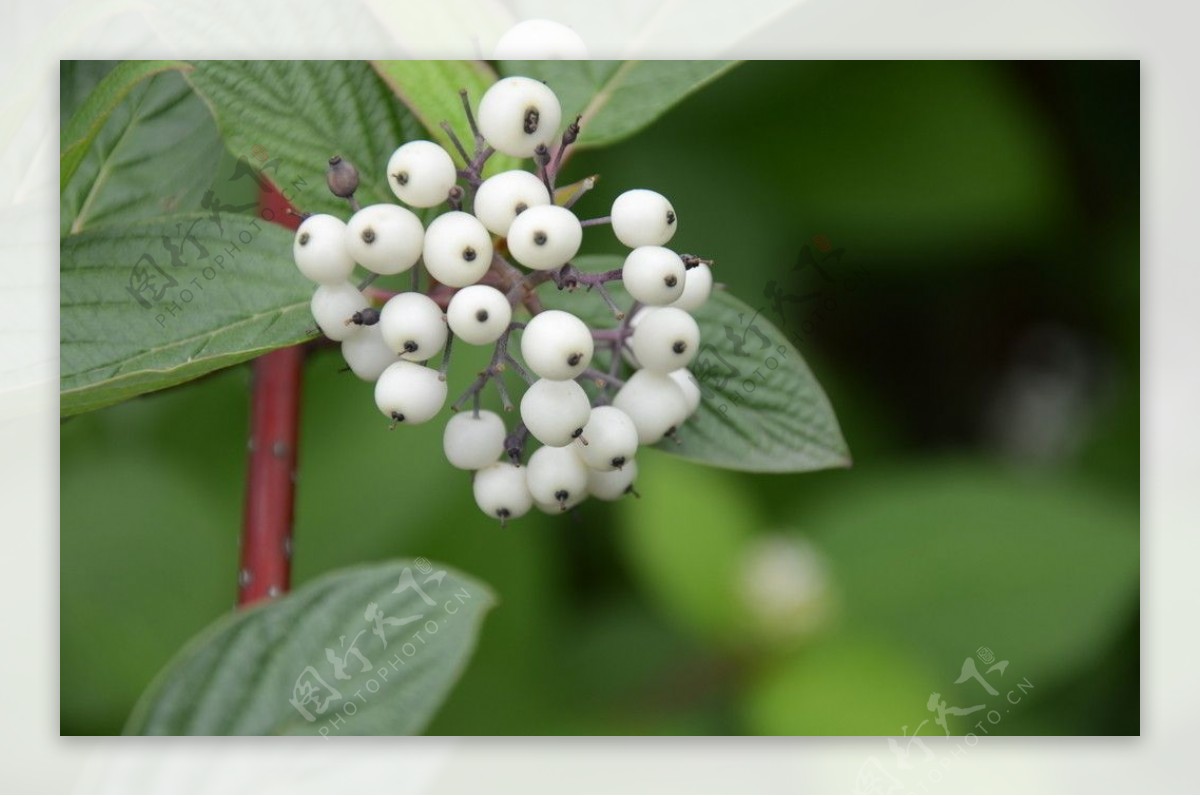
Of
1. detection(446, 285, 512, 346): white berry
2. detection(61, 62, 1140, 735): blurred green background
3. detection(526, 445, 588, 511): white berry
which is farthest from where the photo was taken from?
detection(61, 62, 1140, 735): blurred green background

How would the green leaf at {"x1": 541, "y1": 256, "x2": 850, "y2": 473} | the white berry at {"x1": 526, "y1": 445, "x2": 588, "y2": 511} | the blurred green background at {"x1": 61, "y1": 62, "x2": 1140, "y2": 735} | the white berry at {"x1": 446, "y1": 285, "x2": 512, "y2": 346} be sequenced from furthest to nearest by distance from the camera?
the blurred green background at {"x1": 61, "y1": 62, "x2": 1140, "y2": 735} < the green leaf at {"x1": 541, "y1": 256, "x2": 850, "y2": 473} < the white berry at {"x1": 526, "y1": 445, "x2": 588, "y2": 511} < the white berry at {"x1": 446, "y1": 285, "x2": 512, "y2": 346}

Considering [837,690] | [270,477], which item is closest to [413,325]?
[270,477]

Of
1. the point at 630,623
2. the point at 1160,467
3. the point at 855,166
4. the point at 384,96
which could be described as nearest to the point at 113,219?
the point at 384,96

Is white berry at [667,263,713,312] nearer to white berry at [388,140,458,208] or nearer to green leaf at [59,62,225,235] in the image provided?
white berry at [388,140,458,208]

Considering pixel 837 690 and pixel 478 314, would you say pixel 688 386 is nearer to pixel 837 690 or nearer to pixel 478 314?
pixel 478 314

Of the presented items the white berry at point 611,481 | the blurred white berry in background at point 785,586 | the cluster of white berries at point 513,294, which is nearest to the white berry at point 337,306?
the cluster of white berries at point 513,294

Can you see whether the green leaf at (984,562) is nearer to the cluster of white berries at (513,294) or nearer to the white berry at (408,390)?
the cluster of white berries at (513,294)

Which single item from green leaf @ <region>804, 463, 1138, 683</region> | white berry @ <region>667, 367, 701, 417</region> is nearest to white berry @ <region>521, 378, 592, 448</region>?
white berry @ <region>667, 367, 701, 417</region>
